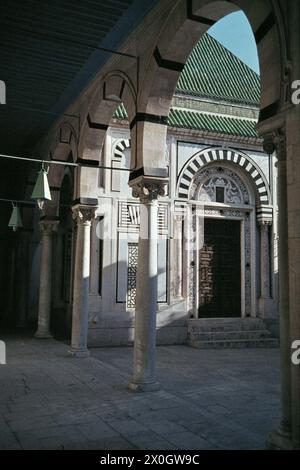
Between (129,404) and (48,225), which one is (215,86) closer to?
(48,225)

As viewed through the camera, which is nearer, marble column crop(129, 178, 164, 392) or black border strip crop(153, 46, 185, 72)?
black border strip crop(153, 46, 185, 72)

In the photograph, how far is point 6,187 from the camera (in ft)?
46.3

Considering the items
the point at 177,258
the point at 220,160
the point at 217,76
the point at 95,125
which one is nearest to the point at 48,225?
the point at 177,258

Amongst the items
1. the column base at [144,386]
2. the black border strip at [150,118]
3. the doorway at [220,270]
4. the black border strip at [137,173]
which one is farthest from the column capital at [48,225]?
the column base at [144,386]

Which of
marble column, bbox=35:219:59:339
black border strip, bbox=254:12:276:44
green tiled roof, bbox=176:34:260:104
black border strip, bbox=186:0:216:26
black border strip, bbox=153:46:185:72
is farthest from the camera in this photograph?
green tiled roof, bbox=176:34:260:104

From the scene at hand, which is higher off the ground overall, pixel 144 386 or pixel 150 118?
pixel 150 118

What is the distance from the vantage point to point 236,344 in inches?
403

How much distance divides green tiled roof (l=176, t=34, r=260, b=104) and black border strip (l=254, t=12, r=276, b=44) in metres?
7.84

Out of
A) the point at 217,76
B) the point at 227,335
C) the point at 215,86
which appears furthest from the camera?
the point at 217,76

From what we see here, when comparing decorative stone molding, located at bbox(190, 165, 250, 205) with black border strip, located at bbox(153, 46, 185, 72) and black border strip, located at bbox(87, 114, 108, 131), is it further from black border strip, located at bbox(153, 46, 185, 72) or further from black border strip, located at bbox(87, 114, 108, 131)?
black border strip, located at bbox(153, 46, 185, 72)

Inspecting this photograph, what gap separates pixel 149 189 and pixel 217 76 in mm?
7894

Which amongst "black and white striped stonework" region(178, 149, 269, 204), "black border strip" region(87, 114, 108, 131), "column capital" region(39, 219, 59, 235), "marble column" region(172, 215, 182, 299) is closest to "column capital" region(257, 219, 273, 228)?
"black and white striped stonework" region(178, 149, 269, 204)

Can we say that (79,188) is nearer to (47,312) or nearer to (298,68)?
(47,312)

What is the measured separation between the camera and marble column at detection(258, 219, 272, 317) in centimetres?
1098
